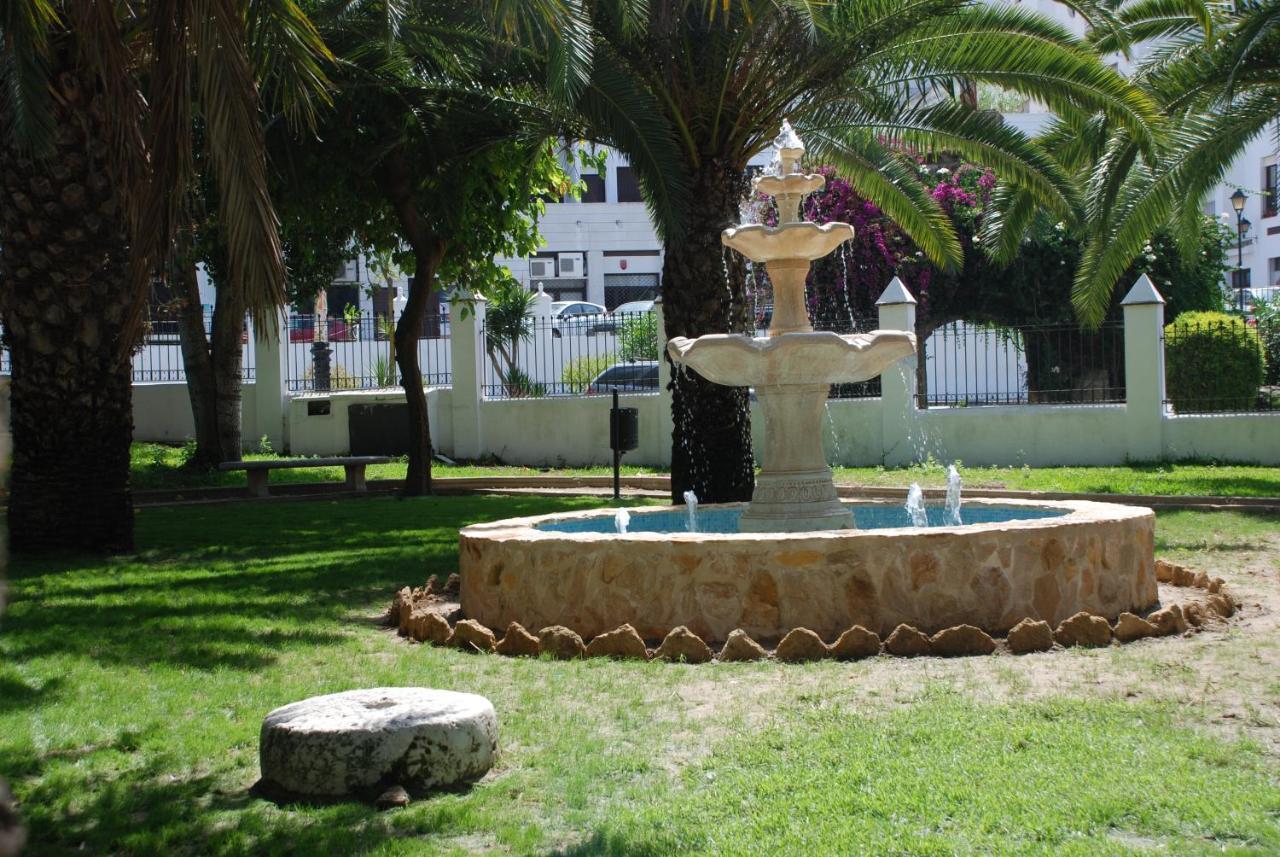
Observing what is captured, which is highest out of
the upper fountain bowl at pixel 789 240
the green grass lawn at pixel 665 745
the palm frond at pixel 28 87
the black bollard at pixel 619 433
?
the palm frond at pixel 28 87

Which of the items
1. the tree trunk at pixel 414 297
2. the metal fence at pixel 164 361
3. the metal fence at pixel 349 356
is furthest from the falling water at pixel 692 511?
the metal fence at pixel 164 361

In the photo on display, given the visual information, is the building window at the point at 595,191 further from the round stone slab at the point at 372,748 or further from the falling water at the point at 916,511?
the round stone slab at the point at 372,748

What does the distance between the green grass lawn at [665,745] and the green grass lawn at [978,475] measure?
26.2 feet

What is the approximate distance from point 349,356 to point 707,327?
12.9 meters

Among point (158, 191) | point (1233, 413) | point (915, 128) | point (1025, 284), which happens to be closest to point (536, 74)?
A: point (915, 128)

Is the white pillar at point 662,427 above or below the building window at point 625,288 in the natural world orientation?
below

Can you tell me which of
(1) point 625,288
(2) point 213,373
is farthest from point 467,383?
(1) point 625,288

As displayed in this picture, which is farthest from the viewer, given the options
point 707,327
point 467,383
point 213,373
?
point 467,383

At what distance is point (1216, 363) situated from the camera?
18.5 meters

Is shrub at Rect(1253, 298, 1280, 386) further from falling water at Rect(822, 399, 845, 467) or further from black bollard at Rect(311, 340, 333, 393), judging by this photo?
black bollard at Rect(311, 340, 333, 393)

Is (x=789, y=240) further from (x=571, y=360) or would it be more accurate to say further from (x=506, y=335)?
(x=506, y=335)

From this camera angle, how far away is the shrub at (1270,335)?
75.7 ft

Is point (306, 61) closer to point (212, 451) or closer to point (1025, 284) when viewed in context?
point (212, 451)

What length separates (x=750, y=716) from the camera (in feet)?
17.7
